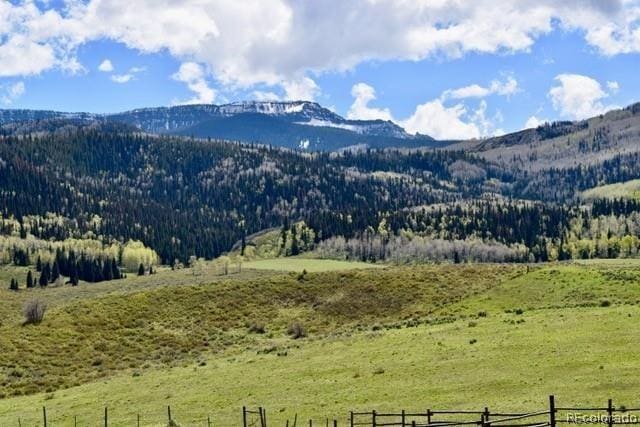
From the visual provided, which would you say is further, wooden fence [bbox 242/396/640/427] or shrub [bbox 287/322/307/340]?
shrub [bbox 287/322/307/340]


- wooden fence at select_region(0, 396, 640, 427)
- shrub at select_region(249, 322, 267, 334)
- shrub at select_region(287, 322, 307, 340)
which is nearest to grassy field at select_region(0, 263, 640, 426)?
wooden fence at select_region(0, 396, 640, 427)

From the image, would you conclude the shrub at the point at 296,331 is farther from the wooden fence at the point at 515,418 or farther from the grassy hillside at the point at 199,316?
the wooden fence at the point at 515,418

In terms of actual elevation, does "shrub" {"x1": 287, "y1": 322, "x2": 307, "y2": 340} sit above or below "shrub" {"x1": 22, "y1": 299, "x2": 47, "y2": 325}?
below

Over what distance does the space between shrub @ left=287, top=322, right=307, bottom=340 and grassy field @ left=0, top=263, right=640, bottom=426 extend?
1.11 metres

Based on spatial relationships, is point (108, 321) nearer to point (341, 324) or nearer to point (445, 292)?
point (341, 324)

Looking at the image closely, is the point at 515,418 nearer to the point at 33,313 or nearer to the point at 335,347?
the point at 335,347

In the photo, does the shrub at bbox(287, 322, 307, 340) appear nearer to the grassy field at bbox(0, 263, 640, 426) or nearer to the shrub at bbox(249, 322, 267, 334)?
the grassy field at bbox(0, 263, 640, 426)

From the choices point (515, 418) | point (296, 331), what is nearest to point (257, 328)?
point (296, 331)

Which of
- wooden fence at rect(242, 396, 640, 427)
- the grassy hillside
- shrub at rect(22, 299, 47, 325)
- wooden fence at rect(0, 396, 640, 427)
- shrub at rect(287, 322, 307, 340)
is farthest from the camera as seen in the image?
shrub at rect(22, 299, 47, 325)

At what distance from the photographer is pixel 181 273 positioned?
166 metres

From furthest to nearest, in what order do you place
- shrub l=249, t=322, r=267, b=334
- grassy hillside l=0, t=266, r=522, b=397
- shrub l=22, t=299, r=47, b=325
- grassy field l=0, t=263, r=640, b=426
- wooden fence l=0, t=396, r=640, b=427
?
shrub l=22, t=299, r=47, b=325 < shrub l=249, t=322, r=267, b=334 < grassy hillside l=0, t=266, r=522, b=397 < grassy field l=0, t=263, r=640, b=426 < wooden fence l=0, t=396, r=640, b=427

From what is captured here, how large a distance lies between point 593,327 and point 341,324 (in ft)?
157

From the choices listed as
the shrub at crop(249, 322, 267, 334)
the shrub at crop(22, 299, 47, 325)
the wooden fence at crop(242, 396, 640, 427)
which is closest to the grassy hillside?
the shrub at crop(249, 322, 267, 334)

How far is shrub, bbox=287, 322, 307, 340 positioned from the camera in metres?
97.2
